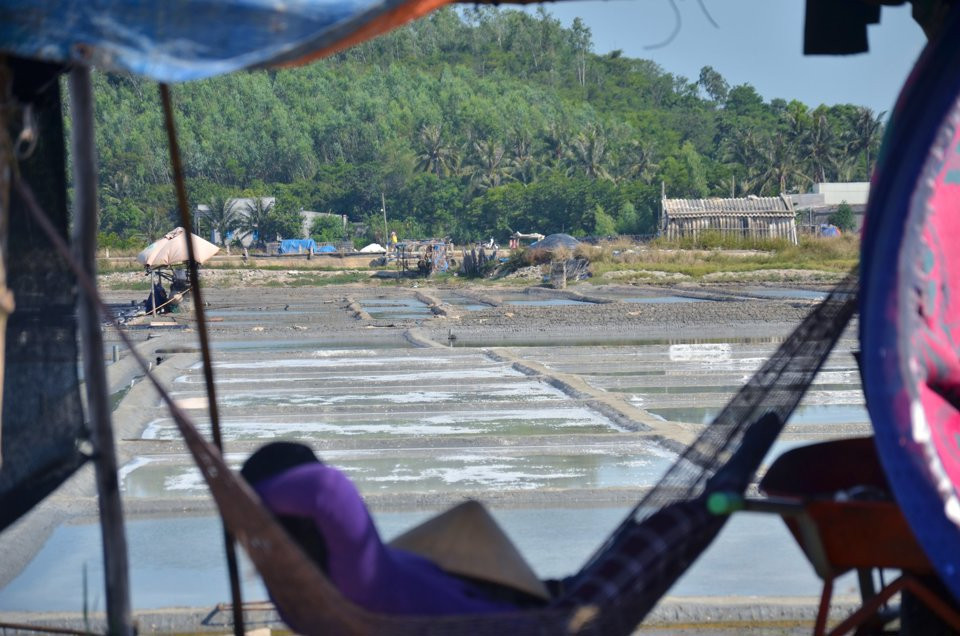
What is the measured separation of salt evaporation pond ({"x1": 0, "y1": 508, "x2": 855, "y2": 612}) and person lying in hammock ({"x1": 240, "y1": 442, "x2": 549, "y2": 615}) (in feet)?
7.06

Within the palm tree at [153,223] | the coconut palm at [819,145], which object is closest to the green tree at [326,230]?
the palm tree at [153,223]

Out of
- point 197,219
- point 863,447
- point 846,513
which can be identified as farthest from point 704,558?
point 197,219

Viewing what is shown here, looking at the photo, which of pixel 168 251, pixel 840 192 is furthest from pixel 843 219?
pixel 168 251

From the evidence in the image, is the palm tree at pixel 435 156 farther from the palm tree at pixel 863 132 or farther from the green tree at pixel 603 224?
the palm tree at pixel 863 132

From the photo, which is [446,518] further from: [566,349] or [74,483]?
[566,349]

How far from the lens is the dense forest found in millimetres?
55031

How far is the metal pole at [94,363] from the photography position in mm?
2529

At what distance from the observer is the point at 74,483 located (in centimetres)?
659

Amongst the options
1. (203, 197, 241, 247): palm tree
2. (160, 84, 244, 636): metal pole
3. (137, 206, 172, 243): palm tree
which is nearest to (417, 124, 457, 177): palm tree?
(203, 197, 241, 247): palm tree

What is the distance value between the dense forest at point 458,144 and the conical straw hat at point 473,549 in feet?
115

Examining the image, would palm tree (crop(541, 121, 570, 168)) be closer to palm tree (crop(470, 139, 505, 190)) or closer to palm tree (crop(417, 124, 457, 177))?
palm tree (crop(470, 139, 505, 190))

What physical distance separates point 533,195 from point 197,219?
16525mm

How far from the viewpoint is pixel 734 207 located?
35.6m

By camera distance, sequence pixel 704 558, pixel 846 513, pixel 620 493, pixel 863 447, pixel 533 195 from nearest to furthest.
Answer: pixel 846 513, pixel 863 447, pixel 704 558, pixel 620 493, pixel 533 195
